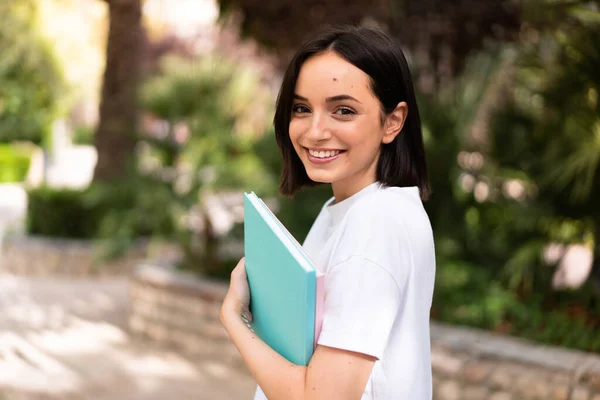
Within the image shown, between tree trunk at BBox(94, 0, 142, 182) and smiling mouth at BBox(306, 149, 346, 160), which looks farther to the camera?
tree trunk at BBox(94, 0, 142, 182)

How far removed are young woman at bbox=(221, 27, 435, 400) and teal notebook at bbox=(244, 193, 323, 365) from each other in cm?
2

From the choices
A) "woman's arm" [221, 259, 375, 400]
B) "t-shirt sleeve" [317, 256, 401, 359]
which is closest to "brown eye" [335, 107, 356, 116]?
"t-shirt sleeve" [317, 256, 401, 359]

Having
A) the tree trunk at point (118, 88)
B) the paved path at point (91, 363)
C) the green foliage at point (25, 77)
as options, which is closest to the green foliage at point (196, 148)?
the paved path at point (91, 363)

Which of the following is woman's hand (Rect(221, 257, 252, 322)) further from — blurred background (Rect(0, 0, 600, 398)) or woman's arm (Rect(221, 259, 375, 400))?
blurred background (Rect(0, 0, 600, 398))

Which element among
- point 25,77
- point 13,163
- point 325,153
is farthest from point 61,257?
point 13,163

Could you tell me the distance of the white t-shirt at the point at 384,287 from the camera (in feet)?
3.43

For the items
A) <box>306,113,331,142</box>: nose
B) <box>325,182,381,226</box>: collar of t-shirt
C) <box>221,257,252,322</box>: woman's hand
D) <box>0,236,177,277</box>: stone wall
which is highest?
<box>306,113,331,142</box>: nose

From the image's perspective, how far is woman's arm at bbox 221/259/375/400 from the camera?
1.04 meters

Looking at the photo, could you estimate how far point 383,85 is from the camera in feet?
3.93

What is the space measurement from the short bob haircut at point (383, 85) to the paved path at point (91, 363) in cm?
354

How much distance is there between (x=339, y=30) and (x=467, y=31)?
6134 mm

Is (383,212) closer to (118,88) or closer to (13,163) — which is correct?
(118,88)

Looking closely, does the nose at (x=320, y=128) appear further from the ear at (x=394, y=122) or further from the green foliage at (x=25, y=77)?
the green foliage at (x=25, y=77)

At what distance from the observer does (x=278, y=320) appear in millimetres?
1147
